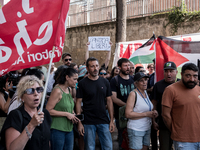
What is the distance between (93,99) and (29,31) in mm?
1815

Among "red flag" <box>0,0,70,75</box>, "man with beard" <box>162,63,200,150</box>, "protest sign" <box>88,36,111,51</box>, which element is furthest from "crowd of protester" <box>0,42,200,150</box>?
"protest sign" <box>88,36,111,51</box>

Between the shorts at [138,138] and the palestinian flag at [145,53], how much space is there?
134 inches

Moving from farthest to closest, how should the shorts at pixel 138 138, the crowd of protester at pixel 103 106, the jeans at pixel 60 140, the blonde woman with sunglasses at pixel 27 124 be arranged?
the shorts at pixel 138 138 < the jeans at pixel 60 140 < the crowd of protester at pixel 103 106 < the blonde woman with sunglasses at pixel 27 124

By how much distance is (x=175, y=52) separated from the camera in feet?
18.4

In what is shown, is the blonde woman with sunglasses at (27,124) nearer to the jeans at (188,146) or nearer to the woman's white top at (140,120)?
the woman's white top at (140,120)

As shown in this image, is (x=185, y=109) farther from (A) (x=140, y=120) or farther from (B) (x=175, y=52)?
(B) (x=175, y=52)

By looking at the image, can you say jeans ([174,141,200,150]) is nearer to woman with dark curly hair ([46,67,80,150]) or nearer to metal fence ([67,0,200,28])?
woman with dark curly hair ([46,67,80,150])

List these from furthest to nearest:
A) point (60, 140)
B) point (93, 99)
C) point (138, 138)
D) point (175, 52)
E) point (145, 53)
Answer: point (145, 53)
point (175, 52)
point (93, 99)
point (138, 138)
point (60, 140)

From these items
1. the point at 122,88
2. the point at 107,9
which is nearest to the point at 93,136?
the point at 122,88

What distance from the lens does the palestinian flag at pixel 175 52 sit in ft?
17.8

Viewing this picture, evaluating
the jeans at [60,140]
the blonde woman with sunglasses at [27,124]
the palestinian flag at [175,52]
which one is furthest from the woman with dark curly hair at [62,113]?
the palestinian flag at [175,52]

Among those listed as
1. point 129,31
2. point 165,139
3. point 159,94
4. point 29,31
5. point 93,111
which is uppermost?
point 129,31

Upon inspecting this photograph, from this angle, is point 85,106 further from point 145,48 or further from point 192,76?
point 145,48

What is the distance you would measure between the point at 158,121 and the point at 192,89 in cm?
112
